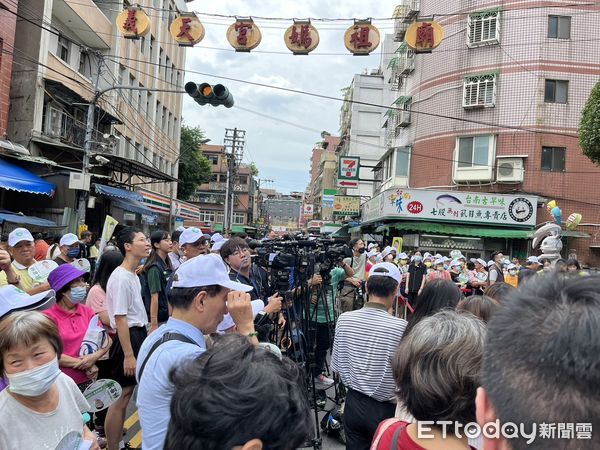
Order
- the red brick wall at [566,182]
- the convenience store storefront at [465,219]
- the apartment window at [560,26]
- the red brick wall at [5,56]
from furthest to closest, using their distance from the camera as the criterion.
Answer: the apartment window at [560,26]
the convenience store storefront at [465,219]
the red brick wall at [566,182]
the red brick wall at [5,56]

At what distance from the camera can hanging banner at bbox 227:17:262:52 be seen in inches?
375

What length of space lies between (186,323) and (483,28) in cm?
2280

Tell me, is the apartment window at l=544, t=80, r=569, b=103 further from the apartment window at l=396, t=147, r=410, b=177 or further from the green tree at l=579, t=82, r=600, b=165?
the apartment window at l=396, t=147, r=410, b=177

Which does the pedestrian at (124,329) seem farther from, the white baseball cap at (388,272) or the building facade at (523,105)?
the building facade at (523,105)

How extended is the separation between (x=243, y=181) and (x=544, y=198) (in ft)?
194

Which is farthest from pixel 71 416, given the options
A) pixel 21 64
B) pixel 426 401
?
pixel 21 64

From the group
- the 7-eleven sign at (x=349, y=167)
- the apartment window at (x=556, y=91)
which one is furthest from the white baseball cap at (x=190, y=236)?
the 7-eleven sign at (x=349, y=167)

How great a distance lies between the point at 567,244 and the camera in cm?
1964

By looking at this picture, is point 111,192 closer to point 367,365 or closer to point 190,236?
point 190,236

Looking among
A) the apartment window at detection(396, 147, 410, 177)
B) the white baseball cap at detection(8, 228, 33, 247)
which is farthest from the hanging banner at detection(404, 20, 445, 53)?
the apartment window at detection(396, 147, 410, 177)

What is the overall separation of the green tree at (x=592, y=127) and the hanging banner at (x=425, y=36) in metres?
7.61

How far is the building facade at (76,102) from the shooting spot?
13.7 m

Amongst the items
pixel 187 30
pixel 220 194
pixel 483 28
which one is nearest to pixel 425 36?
pixel 187 30

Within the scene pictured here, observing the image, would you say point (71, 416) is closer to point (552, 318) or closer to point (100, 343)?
point (100, 343)
